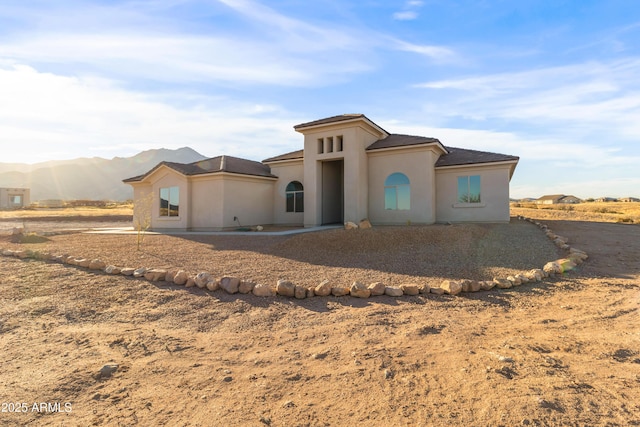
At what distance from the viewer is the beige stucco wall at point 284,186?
20.6 m

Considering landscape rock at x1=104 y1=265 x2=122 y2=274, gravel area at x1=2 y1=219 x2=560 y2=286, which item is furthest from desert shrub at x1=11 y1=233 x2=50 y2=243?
landscape rock at x1=104 y1=265 x2=122 y2=274

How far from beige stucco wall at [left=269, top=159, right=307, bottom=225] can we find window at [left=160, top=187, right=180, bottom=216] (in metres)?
5.79

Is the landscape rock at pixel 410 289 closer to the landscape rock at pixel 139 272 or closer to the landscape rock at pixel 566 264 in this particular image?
the landscape rock at pixel 566 264

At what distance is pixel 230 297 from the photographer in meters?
6.37

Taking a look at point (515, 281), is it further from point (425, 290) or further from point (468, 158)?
point (468, 158)

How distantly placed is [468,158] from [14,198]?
73838 mm

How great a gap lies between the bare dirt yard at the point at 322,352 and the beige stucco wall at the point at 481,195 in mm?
8719

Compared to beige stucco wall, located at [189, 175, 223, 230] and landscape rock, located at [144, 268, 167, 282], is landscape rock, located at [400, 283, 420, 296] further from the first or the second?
beige stucco wall, located at [189, 175, 223, 230]

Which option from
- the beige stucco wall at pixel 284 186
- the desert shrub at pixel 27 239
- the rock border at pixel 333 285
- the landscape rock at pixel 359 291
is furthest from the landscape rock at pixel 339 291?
the beige stucco wall at pixel 284 186

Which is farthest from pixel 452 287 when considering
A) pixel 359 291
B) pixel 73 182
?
pixel 73 182

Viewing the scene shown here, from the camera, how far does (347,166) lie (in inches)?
680

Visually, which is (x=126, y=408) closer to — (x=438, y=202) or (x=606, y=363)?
(x=606, y=363)

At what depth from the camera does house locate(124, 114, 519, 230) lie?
16.9 m

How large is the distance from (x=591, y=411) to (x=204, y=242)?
12.6 metres
